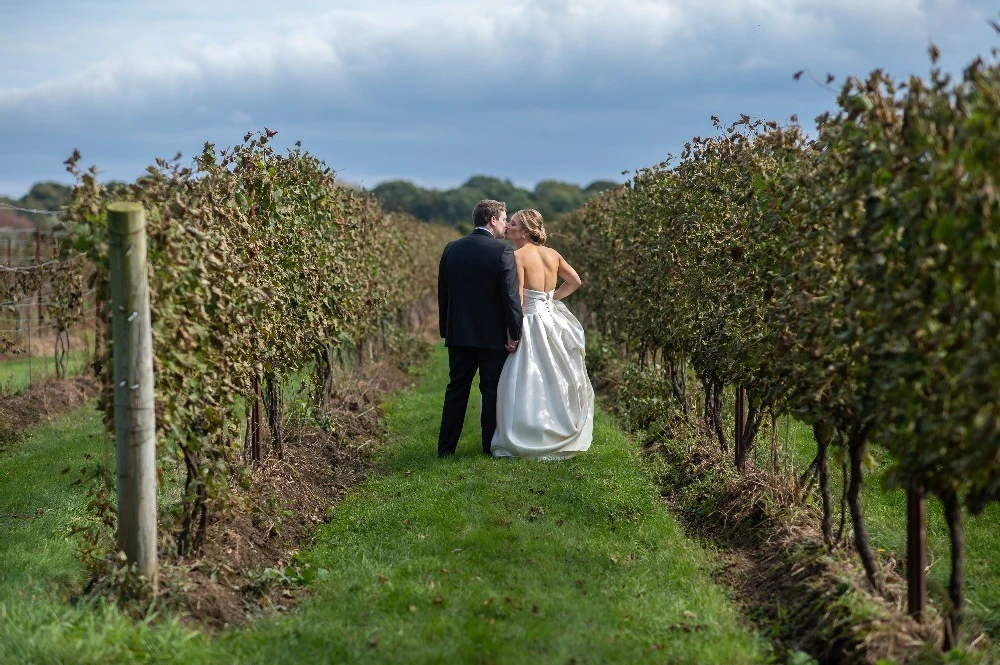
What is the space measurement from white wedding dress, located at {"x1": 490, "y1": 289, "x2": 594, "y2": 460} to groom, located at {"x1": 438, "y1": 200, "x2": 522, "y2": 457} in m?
0.16

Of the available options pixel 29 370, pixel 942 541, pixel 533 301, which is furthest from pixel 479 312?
pixel 29 370

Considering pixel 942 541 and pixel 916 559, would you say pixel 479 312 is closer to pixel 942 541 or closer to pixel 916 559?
pixel 942 541

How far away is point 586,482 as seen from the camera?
303 inches

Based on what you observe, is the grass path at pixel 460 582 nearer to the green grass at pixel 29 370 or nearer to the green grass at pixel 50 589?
the green grass at pixel 50 589

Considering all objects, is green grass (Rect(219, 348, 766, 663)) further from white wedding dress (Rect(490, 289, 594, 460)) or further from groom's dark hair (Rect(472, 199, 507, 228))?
groom's dark hair (Rect(472, 199, 507, 228))

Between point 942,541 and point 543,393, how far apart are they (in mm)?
3317

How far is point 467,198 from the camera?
8588 cm

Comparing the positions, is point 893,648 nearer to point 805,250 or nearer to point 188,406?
point 805,250

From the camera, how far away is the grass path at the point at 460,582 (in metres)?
4.57

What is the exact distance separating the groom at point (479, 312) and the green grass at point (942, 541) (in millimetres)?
2559

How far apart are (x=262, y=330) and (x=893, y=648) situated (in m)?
4.09

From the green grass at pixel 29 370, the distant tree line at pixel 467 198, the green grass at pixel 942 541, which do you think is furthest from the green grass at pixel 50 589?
the distant tree line at pixel 467 198

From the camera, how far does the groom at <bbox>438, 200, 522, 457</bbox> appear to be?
8.55 metres

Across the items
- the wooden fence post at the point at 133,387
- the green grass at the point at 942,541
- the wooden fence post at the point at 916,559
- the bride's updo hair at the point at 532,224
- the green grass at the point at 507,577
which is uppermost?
the bride's updo hair at the point at 532,224
